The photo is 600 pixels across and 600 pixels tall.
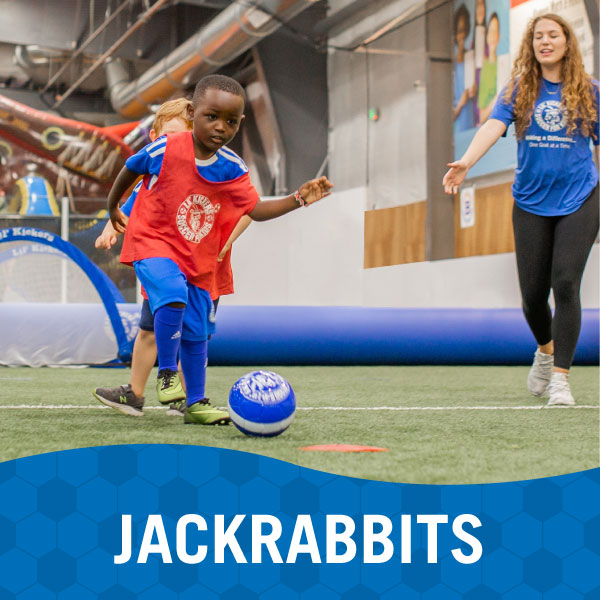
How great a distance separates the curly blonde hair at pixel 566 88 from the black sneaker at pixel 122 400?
5.58 ft

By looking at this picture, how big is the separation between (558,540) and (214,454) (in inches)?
Answer: 23.0

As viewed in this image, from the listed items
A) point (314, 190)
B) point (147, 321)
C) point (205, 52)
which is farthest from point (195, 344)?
point (205, 52)

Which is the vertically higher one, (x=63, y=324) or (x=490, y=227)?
(x=490, y=227)

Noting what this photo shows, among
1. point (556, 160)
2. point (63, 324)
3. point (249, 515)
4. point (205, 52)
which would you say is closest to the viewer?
point (249, 515)

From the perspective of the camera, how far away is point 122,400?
9.29ft

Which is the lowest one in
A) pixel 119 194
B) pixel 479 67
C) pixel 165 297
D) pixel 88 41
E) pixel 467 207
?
pixel 165 297

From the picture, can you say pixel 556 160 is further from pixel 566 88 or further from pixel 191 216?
pixel 191 216

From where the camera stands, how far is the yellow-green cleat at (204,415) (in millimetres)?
2564

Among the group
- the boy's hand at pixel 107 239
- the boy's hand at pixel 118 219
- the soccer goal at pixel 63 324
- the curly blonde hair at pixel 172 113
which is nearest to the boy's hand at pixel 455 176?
the curly blonde hair at pixel 172 113

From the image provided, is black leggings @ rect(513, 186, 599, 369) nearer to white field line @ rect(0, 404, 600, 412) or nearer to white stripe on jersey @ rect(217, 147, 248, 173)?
white field line @ rect(0, 404, 600, 412)

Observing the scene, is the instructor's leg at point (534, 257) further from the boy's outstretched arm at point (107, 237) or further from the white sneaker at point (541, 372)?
the boy's outstretched arm at point (107, 237)

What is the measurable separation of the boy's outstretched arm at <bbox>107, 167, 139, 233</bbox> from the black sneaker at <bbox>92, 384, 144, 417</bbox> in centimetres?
53

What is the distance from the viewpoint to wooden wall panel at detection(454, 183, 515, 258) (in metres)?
8.32

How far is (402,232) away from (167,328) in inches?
287
